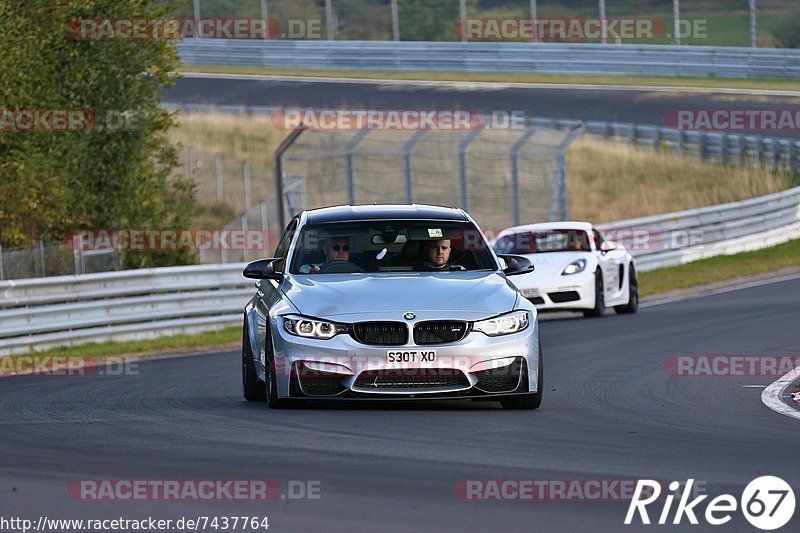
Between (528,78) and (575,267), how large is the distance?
25543mm

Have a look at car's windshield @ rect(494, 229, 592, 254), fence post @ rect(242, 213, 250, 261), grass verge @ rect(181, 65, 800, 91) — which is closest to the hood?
car's windshield @ rect(494, 229, 592, 254)

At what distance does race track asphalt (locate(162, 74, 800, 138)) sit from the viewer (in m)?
42.6

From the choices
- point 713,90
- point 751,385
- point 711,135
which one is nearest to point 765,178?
point 711,135

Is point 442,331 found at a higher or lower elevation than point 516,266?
lower

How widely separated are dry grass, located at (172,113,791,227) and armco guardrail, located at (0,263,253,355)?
13.3 metres

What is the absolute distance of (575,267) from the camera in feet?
72.0

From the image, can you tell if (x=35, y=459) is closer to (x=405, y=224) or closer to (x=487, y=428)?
(x=487, y=428)

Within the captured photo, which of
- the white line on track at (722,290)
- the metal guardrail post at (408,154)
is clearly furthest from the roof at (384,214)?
the metal guardrail post at (408,154)

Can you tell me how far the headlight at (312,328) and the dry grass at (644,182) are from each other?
28349mm

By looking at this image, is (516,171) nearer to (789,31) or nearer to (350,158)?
(350,158)

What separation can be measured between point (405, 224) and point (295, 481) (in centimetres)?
440

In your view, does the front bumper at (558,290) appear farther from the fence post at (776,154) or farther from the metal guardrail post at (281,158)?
the fence post at (776,154)

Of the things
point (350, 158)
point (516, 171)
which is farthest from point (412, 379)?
point (516, 171)

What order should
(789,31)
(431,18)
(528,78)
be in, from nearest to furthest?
(789,31) → (431,18) → (528,78)
